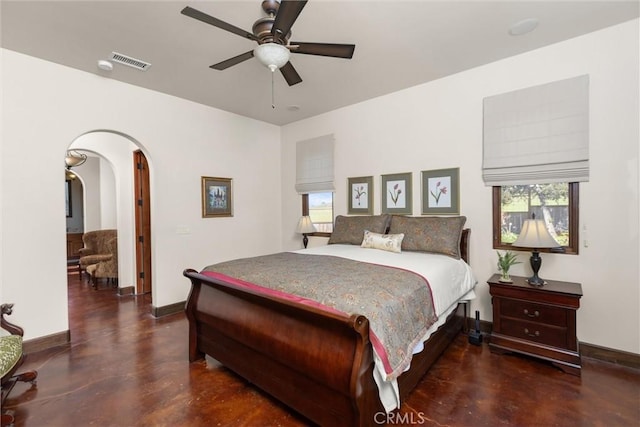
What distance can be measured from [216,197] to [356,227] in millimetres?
2211

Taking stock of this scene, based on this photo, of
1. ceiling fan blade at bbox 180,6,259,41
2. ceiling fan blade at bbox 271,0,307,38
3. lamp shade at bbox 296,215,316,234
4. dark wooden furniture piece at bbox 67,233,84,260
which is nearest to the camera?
ceiling fan blade at bbox 271,0,307,38

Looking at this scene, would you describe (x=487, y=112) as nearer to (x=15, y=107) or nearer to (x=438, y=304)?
(x=438, y=304)

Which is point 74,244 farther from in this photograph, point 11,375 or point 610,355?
point 610,355

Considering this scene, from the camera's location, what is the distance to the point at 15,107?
2.82m

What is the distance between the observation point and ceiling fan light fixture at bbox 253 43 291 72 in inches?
78.4

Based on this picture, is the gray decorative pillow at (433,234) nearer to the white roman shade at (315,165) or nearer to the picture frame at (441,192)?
the picture frame at (441,192)

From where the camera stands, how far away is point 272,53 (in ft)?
6.61

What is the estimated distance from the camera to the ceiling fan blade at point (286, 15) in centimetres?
167

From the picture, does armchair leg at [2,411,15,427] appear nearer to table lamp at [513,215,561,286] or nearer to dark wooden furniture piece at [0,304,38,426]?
dark wooden furniture piece at [0,304,38,426]

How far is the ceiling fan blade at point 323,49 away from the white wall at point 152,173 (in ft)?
8.49

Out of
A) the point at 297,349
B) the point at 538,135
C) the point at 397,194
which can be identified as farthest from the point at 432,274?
the point at 538,135

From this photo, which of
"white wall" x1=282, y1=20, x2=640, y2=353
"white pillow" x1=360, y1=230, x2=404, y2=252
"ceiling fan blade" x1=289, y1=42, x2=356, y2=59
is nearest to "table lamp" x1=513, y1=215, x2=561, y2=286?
"white wall" x1=282, y1=20, x2=640, y2=353

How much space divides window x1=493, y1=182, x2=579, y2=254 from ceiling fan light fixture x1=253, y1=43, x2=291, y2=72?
262cm

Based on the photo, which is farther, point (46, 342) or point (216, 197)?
point (216, 197)
